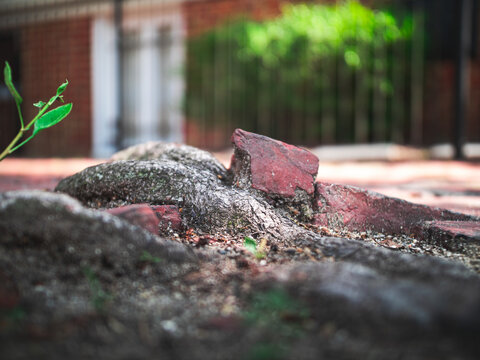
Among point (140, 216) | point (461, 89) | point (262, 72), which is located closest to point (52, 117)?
point (140, 216)

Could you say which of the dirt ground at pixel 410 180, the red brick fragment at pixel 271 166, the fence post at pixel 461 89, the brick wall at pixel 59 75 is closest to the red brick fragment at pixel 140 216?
the red brick fragment at pixel 271 166

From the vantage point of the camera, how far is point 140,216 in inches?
53.4

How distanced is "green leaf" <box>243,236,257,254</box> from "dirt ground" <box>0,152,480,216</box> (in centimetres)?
107

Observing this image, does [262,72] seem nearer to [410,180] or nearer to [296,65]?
[296,65]

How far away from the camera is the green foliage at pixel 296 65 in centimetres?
538

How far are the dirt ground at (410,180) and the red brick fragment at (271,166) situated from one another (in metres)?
0.76

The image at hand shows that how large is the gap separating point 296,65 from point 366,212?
4.14 metres

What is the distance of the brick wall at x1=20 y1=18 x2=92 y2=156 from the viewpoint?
8523mm

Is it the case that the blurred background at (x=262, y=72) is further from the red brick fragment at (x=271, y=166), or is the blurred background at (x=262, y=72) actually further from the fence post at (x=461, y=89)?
the red brick fragment at (x=271, y=166)

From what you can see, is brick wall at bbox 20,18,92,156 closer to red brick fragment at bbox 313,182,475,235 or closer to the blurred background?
the blurred background

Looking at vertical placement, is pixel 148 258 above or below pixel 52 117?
below

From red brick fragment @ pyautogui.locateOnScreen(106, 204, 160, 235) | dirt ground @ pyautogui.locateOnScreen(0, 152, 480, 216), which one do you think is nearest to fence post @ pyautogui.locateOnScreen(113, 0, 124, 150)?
dirt ground @ pyautogui.locateOnScreen(0, 152, 480, 216)

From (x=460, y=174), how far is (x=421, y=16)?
8.71ft

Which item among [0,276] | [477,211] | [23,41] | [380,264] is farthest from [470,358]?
[23,41]
